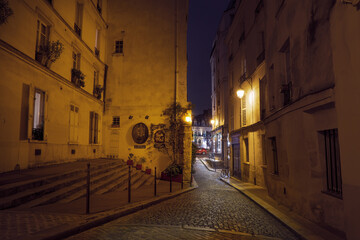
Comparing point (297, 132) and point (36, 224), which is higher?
point (297, 132)

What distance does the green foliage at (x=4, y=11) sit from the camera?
7538mm

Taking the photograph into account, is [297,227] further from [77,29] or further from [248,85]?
A: [77,29]

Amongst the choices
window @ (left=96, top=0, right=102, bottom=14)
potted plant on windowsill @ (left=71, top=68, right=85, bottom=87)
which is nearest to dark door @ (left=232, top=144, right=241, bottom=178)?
potted plant on windowsill @ (left=71, top=68, right=85, bottom=87)

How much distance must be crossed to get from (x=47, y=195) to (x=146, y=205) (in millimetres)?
2757

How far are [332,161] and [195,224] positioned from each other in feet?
11.7

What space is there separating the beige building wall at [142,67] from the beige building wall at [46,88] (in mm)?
1660

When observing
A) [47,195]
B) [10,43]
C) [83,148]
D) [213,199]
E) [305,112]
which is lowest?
[213,199]

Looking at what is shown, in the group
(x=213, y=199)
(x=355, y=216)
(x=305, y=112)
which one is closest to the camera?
(x=355, y=216)

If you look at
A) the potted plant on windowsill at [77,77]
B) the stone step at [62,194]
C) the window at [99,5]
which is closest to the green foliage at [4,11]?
the potted plant on windowsill at [77,77]

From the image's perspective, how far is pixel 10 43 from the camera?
8133mm

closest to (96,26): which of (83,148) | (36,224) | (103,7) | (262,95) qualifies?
(103,7)

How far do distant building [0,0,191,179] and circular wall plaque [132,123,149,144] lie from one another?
0.21 ft

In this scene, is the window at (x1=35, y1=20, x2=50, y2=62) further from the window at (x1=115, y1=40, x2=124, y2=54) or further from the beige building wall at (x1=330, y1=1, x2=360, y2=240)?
the beige building wall at (x1=330, y1=1, x2=360, y2=240)

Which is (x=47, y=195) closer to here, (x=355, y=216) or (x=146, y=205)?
(x=146, y=205)
